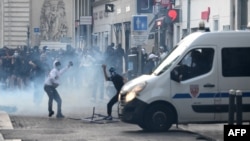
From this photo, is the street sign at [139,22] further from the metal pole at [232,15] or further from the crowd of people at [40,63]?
the metal pole at [232,15]

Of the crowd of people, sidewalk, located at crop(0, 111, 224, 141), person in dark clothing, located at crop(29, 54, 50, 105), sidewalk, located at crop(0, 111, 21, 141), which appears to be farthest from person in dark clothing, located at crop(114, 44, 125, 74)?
sidewalk, located at crop(0, 111, 224, 141)

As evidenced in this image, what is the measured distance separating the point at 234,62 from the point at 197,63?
0.81 metres

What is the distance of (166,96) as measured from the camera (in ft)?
66.7

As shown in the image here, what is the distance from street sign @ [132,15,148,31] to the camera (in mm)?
→ 30375

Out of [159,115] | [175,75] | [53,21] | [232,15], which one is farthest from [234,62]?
[53,21]

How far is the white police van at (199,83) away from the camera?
800 inches

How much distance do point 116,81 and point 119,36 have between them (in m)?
37.6

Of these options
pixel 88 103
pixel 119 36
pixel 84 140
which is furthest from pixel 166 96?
pixel 119 36

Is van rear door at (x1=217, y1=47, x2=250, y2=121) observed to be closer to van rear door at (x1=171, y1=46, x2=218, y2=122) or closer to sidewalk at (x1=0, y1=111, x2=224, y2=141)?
van rear door at (x1=171, y1=46, x2=218, y2=122)

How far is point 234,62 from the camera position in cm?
2033

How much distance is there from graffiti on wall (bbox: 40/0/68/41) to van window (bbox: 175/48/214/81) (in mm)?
59605

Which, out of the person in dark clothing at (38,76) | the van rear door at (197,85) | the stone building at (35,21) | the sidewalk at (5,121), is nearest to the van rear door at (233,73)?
the van rear door at (197,85)

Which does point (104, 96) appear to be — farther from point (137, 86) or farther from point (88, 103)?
point (137, 86)

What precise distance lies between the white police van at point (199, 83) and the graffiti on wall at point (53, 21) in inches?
2346
